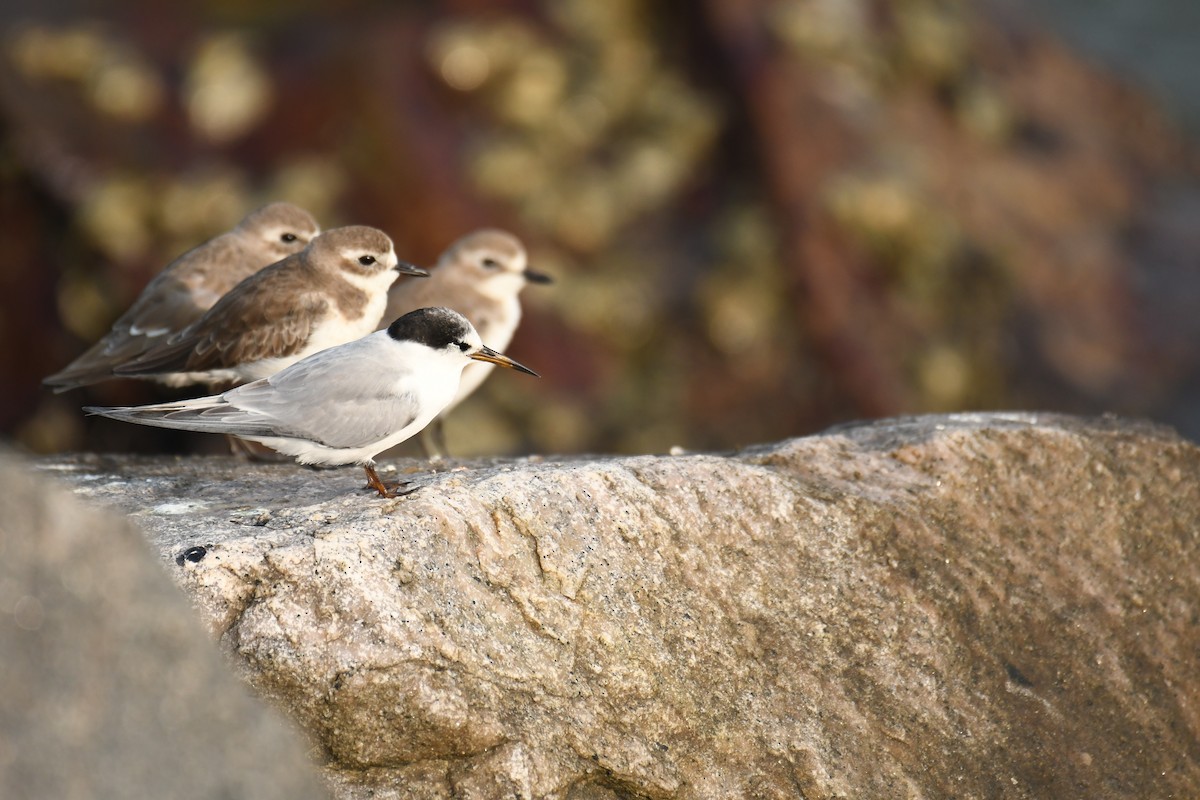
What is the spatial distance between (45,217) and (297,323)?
611 centimetres

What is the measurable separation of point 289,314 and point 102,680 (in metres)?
4.10

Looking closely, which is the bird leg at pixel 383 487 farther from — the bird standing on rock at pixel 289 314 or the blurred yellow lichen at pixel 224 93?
the blurred yellow lichen at pixel 224 93

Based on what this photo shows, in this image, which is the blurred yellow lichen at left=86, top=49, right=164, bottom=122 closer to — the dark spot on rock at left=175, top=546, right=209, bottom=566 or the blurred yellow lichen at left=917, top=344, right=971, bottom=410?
the blurred yellow lichen at left=917, top=344, right=971, bottom=410

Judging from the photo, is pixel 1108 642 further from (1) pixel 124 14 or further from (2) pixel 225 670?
(1) pixel 124 14

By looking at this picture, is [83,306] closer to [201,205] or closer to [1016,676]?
[201,205]

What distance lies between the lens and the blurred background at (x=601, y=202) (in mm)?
11602

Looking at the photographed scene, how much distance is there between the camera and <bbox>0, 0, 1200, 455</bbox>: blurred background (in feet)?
38.1

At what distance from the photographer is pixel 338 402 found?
5.35 m

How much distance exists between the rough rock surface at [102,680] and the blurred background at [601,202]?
8.03m

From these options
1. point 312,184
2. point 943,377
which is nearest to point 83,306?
point 312,184

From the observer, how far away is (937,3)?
14.7m

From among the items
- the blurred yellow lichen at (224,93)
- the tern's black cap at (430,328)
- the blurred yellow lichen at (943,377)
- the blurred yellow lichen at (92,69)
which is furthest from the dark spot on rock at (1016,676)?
the blurred yellow lichen at (92,69)

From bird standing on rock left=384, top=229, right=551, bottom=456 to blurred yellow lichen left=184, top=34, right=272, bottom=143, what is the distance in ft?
14.5

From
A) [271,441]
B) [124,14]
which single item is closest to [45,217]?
[124,14]
